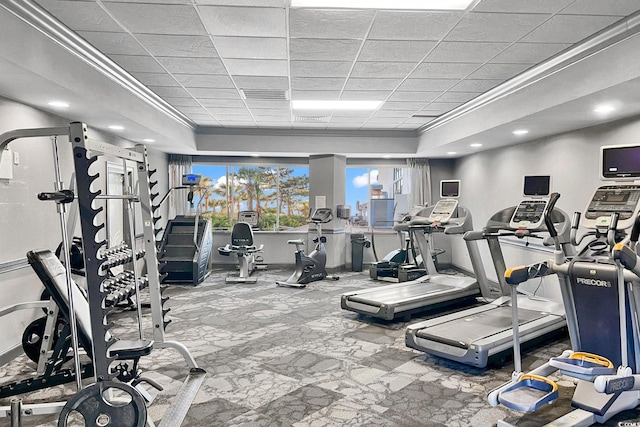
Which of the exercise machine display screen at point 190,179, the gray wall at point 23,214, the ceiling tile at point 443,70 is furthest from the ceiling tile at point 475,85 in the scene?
the gray wall at point 23,214

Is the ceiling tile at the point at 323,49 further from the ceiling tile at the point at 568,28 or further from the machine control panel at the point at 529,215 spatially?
the machine control panel at the point at 529,215

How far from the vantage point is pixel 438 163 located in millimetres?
9547

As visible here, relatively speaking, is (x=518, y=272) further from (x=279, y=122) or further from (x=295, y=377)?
(x=279, y=122)

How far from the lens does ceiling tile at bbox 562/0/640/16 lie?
3141 mm

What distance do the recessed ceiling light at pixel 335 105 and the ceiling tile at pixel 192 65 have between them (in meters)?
1.73

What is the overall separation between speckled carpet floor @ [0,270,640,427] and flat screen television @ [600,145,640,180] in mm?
1703

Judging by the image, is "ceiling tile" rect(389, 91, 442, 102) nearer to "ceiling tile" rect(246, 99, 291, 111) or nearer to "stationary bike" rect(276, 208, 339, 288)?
"ceiling tile" rect(246, 99, 291, 111)

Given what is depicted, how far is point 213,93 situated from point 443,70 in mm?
2859

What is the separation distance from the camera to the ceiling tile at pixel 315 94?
5.64 m

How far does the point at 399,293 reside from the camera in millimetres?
5824

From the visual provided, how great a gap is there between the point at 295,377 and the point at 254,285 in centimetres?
405

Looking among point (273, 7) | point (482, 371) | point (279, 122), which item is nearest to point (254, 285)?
point (279, 122)

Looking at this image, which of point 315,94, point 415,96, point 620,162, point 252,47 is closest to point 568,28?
point 620,162

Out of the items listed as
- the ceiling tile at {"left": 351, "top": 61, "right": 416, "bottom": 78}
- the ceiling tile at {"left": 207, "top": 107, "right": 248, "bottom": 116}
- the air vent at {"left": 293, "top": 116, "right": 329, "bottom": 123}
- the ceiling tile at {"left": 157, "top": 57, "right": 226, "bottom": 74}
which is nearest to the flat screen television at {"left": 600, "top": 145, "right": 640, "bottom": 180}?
the ceiling tile at {"left": 351, "top": 61, "right": 416, "bottom": 78}
